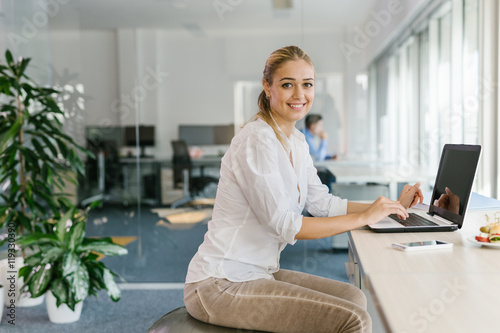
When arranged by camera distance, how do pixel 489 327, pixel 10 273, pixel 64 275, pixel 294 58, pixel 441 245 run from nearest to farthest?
1. pixel 489 327
2. pixel 441 245
3. pixel 294 58
4. pixel 64 275
5. pixel 10 273

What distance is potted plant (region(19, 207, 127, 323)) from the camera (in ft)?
9.98

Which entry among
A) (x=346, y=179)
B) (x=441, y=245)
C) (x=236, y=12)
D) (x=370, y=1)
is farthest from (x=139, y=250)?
(x=441, y=245)

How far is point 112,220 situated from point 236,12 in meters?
1.82

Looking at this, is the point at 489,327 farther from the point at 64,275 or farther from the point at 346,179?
the point at 346,179

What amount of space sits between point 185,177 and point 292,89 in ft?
7.64

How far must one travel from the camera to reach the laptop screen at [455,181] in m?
1.74

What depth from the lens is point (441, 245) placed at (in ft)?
4.93

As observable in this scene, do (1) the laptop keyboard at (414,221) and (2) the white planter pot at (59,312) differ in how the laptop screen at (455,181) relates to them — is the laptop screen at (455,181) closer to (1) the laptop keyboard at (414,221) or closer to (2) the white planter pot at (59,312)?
(1) the laptop keyboard at (414,221)

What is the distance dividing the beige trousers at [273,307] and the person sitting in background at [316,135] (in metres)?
2.31

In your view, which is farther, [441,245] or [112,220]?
[112,220]

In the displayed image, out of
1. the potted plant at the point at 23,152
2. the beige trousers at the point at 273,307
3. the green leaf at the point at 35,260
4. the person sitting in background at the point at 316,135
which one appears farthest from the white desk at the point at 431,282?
the potted plant at the point at 23,152

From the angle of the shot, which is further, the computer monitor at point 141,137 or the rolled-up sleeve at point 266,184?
the computer monitor at point 141,137

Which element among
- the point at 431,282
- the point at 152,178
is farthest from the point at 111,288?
the point at 431,282

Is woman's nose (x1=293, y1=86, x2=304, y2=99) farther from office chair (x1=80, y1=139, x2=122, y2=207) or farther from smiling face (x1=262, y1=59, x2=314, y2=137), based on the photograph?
office chair (x1=80, y1=139, x2=122, y2=207)
